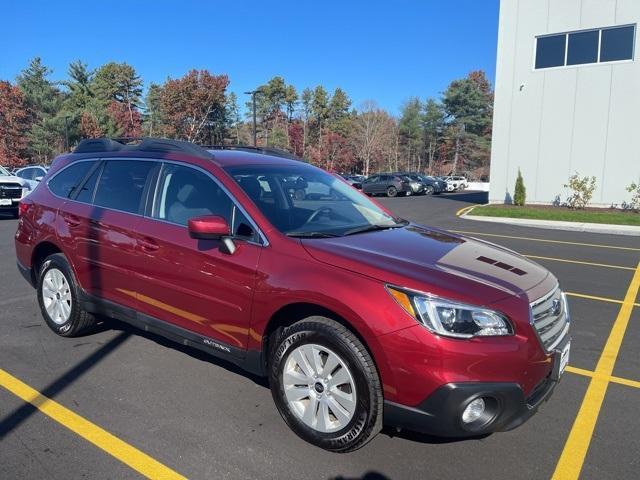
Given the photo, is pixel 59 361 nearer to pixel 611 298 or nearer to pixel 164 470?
pixel 164 470

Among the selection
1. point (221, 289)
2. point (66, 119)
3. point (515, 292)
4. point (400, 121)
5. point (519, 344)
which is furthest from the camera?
point (400, 121)

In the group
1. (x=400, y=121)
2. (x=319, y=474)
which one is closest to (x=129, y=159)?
(x=319, y=474)

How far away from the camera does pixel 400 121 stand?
80438mm

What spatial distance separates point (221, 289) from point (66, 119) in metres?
53.8

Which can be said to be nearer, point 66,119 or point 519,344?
point 519,344

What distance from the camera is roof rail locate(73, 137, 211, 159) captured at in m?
4.08

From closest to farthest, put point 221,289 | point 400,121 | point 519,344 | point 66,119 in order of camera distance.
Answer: point 519,344
point 221,289
point 66,119
point 400,121

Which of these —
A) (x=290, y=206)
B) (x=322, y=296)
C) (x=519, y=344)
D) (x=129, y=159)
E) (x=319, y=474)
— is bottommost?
(x=319, y=474)

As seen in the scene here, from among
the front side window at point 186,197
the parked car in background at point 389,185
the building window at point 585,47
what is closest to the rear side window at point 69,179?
the front side window at point 186,197

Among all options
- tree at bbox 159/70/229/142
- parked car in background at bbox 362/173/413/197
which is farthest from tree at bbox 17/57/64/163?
parked car in background at bbox 362/173/413/197

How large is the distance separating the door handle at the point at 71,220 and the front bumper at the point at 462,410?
324cm

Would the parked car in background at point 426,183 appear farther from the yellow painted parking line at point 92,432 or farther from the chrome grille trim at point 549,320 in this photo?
the yellow painted parking line at point 92,432

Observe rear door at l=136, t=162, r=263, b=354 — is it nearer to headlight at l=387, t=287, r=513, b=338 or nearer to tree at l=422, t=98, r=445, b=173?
headlight at l=387, t=287, r=513, b=338

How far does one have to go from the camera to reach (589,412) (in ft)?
11.9
